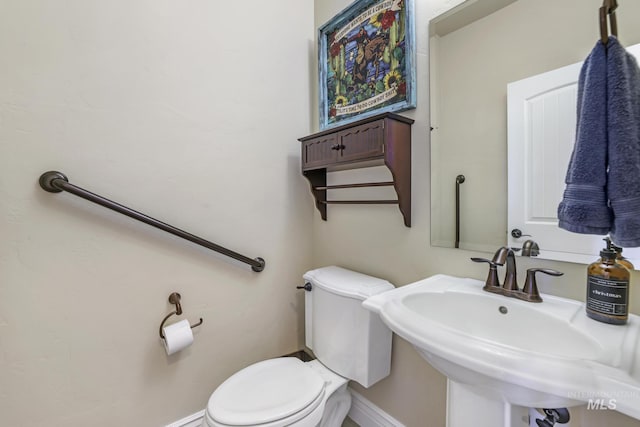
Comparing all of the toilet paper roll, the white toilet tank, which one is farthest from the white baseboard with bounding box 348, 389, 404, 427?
the toilet paper roll

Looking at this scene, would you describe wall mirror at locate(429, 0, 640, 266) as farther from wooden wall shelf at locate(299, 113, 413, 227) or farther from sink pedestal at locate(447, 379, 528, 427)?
sink pedestal at locate(447, 379, 528, 427)

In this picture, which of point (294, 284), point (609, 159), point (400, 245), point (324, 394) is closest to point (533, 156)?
point (609, 159)

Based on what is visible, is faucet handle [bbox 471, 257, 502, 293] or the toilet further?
the toilet

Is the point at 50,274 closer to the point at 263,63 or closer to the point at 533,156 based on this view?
the point at 263,63

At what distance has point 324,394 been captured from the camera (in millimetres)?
1099

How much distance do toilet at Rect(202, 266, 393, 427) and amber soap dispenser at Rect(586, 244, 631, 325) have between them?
2.05 ft

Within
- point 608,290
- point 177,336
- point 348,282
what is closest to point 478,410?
point 608,290

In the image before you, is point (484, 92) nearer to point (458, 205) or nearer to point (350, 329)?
point (458, 205)

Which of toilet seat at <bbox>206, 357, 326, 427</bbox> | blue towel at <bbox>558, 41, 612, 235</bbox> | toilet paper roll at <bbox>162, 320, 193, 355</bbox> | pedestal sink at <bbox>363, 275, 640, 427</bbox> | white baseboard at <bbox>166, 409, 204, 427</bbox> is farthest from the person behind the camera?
white baseboard at <bbox>166, 409, 204, 427</bbox>

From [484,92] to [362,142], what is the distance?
0.46m

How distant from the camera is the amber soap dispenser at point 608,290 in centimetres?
64

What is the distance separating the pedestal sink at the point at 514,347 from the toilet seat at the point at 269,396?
0.49 meters

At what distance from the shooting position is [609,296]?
64 centimetres

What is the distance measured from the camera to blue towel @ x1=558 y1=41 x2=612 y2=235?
0.57m
